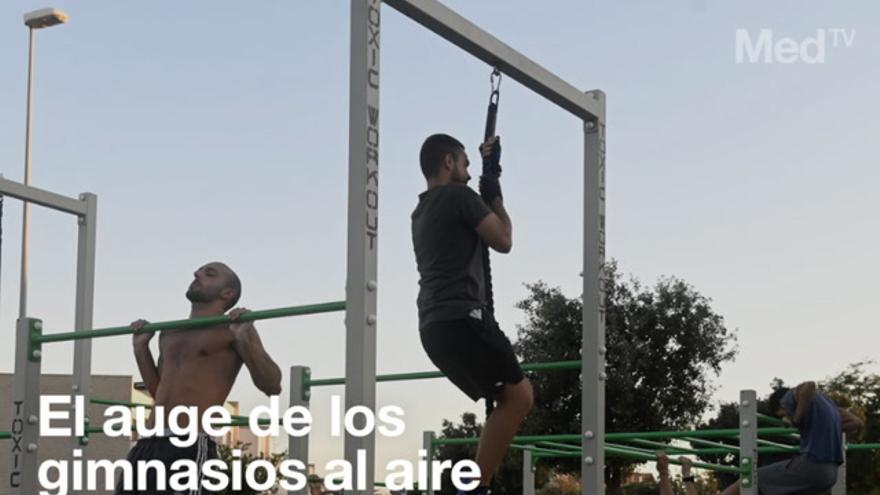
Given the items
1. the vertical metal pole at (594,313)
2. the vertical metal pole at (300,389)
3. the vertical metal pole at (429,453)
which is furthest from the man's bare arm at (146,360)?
the vertical metal pole at (429,453)

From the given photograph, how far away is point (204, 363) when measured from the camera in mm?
6145

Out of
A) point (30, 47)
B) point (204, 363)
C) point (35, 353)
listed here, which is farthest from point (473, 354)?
point (30, 47)

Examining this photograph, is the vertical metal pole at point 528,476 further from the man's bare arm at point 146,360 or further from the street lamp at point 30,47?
the man's bare arm at point 146,360

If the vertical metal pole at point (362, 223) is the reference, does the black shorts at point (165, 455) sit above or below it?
below

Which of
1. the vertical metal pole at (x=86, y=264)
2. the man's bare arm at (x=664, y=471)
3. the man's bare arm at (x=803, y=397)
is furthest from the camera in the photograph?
the vertical metal pole at (x=86, y=264)

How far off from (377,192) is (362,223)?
17 cm

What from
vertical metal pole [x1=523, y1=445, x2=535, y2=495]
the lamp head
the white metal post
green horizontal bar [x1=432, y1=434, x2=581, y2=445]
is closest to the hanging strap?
green horizontal bar [x1=432, y1=434, x2=581, y2=445]

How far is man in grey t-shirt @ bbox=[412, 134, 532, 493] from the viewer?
5859mm

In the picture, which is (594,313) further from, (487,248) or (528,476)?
(528,476)

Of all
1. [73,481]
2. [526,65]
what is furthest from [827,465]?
[73,481]

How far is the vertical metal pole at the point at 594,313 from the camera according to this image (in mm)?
6922

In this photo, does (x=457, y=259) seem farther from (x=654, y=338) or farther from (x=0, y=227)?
(x=654, y=338)

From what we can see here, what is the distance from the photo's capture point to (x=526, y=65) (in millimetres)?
6832

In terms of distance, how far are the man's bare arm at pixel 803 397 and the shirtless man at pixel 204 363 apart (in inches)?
191
